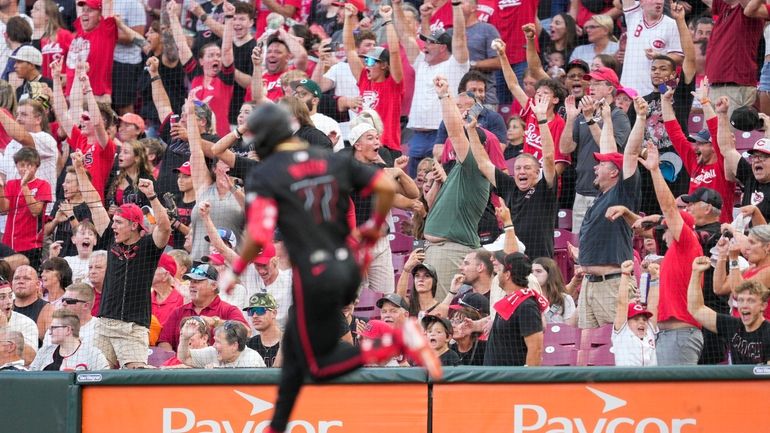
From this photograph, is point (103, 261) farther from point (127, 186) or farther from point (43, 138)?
point (43, 138)

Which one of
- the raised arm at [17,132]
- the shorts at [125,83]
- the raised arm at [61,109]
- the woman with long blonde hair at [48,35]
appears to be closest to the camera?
the raised arm at [17,132]

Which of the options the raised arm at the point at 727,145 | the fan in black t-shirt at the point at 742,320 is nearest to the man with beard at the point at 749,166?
the raised arm at the point at 727,145

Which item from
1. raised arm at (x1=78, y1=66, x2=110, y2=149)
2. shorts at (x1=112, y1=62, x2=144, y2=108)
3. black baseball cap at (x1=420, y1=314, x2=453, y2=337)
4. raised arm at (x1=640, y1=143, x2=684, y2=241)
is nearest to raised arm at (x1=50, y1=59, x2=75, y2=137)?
raised arm at (x1=78, y1=66, x2=110, y2=149)

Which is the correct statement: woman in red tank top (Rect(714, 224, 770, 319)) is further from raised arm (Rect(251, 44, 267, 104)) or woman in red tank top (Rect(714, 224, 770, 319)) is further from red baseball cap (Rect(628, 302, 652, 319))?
raised arm (Rect(251, 44, 267, 104))

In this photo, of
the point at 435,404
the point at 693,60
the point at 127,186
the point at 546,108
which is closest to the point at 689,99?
the point at 693,60

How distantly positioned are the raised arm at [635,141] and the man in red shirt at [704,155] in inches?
39.1

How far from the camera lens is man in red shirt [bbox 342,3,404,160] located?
44.5ft

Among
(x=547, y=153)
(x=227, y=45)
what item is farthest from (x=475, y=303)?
(x=227, y=45)

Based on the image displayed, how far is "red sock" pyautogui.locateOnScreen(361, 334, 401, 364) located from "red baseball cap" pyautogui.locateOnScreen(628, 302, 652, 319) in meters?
3.63

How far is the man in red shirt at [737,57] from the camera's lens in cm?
1288

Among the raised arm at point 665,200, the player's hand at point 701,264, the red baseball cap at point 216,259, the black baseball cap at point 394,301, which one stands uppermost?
the raised arm at point 665,200

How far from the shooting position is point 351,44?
14305 mm

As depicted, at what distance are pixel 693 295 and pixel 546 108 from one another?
241 centimetres

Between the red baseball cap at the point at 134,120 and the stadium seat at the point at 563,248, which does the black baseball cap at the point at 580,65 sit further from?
the red baseball cap at the point at 134,120
